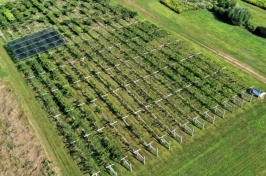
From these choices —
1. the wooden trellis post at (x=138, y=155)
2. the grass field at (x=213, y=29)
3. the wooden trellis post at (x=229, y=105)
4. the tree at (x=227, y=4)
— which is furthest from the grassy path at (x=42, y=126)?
the tree at (x=227, y=4)

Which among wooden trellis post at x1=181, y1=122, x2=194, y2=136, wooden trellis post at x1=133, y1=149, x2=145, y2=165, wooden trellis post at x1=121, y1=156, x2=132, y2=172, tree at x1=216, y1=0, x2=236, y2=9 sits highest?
tree at x1=216, y1=0, x2=236, y2=9

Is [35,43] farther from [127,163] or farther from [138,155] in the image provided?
[127,163]

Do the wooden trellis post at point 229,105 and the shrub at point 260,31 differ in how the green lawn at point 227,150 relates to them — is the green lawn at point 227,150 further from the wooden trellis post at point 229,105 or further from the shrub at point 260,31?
the shrub at point 260,31

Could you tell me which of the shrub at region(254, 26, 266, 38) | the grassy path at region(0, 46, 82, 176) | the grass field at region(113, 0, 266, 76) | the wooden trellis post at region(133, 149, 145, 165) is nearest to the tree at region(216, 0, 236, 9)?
the grass field at region(113, 0, 266, 76)

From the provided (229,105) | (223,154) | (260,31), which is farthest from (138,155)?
(260,31)

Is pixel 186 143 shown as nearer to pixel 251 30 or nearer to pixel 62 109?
pixel 62 109

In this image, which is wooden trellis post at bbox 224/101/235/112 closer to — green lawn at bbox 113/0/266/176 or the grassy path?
green lawn at bbox 113/0/266/176

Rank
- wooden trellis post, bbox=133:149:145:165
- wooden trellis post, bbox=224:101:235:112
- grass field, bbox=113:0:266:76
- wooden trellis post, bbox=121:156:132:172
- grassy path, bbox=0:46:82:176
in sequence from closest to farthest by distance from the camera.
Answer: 1. wooden trellis post, bbox=121:156:132:172
2. grassy path, bbox=0:46:82:176
3. wooden trellis post, bbox=133:149:145:165
4. wooden trellis post, bbox=224:101:235:112
5. grass field, bbox=113:0:266:76
